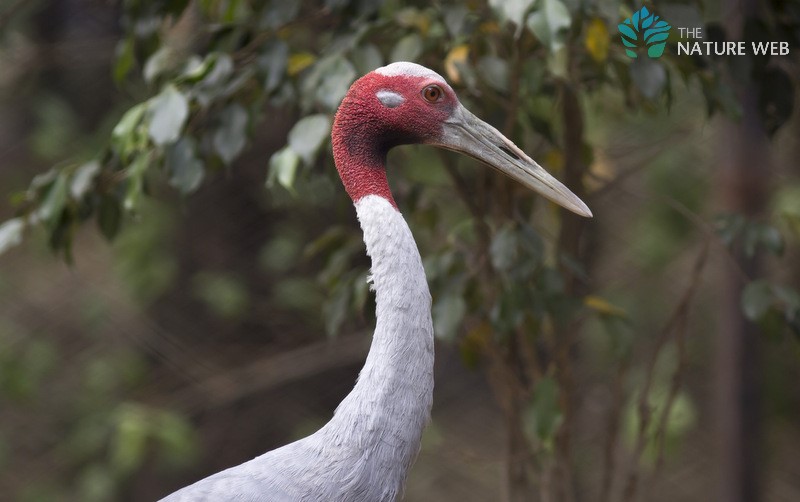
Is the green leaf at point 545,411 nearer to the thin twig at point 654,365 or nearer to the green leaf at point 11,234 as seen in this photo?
the thin twig at point 654,365

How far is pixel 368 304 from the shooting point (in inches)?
104

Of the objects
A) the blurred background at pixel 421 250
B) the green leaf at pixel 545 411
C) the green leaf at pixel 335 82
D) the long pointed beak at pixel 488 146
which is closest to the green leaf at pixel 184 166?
the blurred background at pixel 421 250

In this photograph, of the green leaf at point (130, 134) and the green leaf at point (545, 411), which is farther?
the green leaf at point (545, 411)

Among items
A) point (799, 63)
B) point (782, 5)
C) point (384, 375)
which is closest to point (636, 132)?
point (799, 63)

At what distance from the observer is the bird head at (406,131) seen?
6.39ft

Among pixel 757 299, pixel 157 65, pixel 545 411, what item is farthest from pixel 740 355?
pixel 157 65

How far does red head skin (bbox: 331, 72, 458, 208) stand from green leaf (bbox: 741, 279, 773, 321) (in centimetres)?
100

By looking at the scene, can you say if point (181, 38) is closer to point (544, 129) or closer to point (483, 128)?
point (544, 129)

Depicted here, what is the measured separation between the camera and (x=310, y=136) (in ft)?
7.23

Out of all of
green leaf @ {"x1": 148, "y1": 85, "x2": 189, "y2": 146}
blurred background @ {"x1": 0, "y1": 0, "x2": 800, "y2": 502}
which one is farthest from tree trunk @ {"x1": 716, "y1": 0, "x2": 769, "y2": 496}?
green leaf @ {"x1": 148, "y1": 85, "x2": 189, "y2": 146}

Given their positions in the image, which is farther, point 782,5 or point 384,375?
point 782,5

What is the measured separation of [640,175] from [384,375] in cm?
296

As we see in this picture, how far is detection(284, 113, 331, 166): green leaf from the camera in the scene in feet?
7.12

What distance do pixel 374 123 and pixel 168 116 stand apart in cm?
53
